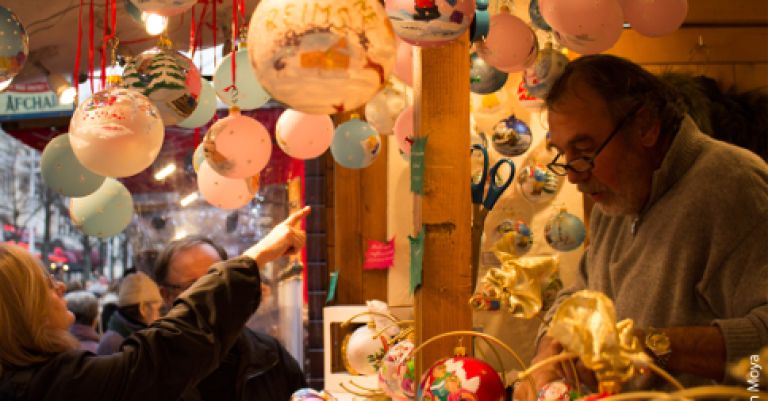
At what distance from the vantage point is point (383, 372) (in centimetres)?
238

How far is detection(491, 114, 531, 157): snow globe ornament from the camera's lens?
3.77 m

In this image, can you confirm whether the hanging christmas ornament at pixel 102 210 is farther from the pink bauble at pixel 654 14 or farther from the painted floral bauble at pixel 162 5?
the pink bauble at pixel 654 14

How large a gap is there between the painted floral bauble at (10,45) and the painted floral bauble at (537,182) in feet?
7.85

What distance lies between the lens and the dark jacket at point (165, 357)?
1.99 m

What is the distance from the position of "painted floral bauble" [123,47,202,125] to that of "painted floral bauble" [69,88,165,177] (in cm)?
19

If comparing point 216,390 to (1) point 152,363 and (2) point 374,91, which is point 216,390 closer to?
(1) point 152,363

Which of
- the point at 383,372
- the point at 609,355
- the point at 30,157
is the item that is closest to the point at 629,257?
the point at 383,372

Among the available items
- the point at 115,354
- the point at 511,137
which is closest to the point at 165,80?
the point at 115,354

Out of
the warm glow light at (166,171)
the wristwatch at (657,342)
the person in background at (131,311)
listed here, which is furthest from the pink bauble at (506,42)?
the warm glow light at (166,171)

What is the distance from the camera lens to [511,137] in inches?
148

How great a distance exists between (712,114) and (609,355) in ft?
9.49

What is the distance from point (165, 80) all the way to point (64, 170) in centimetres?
52

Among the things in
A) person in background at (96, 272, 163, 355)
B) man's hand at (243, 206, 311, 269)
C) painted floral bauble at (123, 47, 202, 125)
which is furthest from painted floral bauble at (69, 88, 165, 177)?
person in background at (96, 272, 163, 355)

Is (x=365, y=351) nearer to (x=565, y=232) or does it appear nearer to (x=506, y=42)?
(x=506, y=42)
